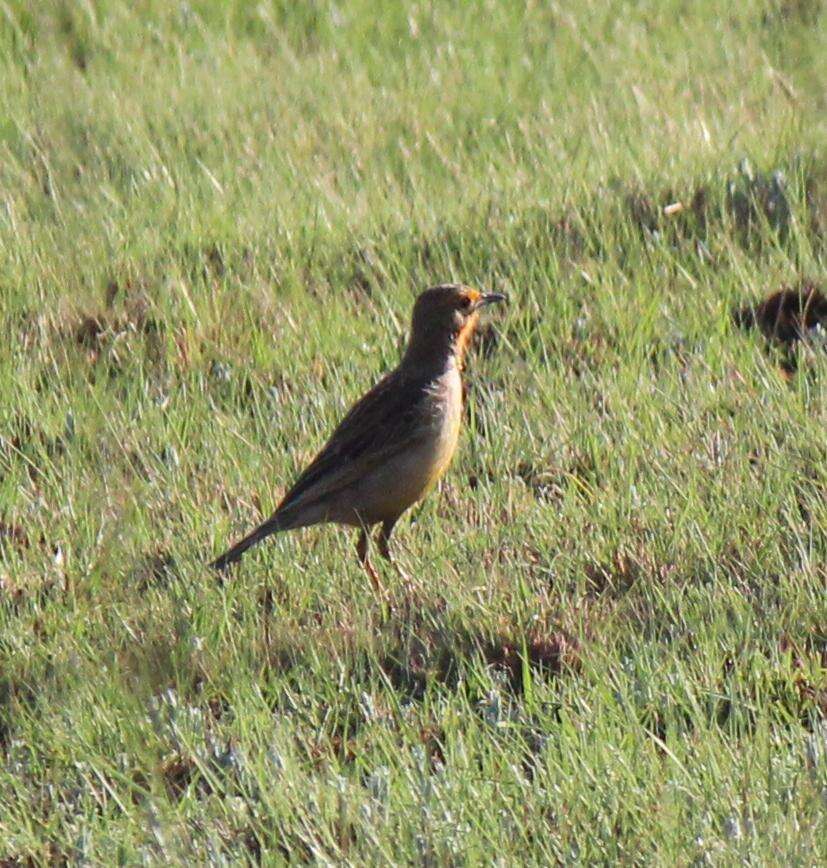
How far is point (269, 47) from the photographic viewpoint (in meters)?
11.8

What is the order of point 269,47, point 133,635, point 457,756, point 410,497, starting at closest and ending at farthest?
point 457,756 < point 133,635 < point 410,497 < point 269,47

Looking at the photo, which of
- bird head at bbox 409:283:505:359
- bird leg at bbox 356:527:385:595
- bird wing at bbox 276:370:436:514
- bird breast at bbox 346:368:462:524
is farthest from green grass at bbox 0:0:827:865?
bird head at bbox 409:283:505:359

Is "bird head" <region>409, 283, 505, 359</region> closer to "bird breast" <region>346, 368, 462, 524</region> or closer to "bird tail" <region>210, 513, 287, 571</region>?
"bird breast" <region>346, 368, 462, 524</region>

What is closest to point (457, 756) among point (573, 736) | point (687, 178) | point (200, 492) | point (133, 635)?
point (573, 736)

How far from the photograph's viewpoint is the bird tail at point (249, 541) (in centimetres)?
620

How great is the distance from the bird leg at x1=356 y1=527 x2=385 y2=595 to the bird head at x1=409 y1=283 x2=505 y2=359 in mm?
950

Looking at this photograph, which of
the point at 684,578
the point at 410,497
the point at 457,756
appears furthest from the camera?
the point at 410,497

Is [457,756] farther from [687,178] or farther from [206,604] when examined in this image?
[687,178]

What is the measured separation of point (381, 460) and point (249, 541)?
70 cm

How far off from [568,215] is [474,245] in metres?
0.48

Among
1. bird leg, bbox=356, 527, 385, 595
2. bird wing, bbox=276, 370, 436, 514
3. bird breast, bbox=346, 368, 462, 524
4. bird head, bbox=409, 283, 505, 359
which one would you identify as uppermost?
bird head, bbox=409, 283, 505, 359

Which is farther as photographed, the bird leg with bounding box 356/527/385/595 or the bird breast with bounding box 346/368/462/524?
the bird breast with bounding box 346/368/462/524

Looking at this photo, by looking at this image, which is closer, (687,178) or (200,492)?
(200,492)

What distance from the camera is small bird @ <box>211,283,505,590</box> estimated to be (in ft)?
21.2
